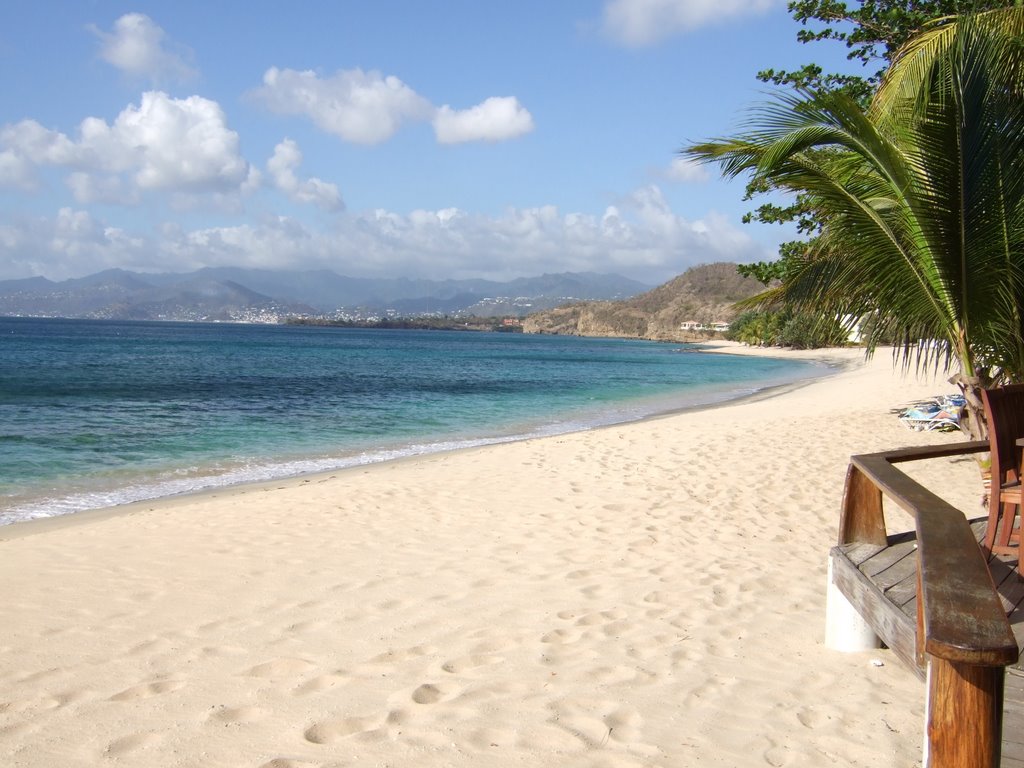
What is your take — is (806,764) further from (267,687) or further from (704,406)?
(704,406)

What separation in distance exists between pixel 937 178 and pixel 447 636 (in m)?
5.04

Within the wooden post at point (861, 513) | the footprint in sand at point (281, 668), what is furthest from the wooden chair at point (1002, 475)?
the footprint in sand at point (281, 668)

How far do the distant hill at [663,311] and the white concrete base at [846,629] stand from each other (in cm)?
13007

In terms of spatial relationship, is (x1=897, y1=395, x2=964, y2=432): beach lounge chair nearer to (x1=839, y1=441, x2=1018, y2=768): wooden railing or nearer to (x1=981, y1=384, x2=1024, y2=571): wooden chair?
(x1=981, y1=384, x2=1024, y2=571): wooden chair

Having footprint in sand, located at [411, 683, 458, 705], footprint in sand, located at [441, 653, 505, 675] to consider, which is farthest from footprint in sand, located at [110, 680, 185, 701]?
footprint in sand, located at [441, 653, 505, 675]

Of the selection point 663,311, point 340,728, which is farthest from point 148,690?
point 663,311

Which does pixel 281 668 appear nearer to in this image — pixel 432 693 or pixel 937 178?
pixel 432 693

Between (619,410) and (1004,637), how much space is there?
20192mm

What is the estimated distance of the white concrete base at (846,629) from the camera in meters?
3.81

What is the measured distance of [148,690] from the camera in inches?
136

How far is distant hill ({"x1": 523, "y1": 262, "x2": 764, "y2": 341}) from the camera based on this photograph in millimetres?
143250

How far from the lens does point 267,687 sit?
3467 millimetres

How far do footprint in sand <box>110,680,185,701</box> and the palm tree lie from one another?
17.8ft

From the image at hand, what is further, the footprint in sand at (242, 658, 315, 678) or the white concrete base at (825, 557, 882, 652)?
the white concrete base at (825, 557, 882, 652)
